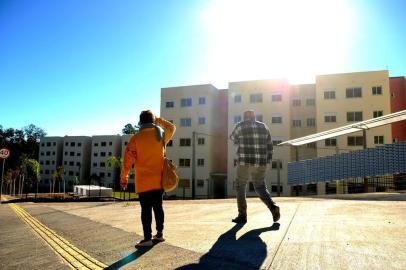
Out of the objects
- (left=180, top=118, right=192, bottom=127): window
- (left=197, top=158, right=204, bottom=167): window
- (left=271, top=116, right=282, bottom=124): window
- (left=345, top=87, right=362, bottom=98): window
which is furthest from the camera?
(left=180, top=118, right=192, bottom=127): window

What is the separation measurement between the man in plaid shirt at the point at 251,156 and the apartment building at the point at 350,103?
42.6 meters

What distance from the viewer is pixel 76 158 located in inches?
3829

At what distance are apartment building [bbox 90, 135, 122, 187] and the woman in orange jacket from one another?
8930cm

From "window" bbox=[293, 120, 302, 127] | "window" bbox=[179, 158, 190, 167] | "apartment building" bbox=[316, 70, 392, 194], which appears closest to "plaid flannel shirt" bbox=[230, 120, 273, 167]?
"apartment building" bbox=[316, 70, 392, 194]

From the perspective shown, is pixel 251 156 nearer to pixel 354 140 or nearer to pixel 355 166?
pixel 355 166

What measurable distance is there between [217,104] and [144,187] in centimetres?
5381

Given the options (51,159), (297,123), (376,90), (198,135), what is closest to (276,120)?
(297,123)

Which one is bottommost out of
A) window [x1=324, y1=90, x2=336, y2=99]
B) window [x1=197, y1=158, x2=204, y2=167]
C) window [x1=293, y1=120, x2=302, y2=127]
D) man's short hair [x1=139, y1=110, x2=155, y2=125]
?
man's short hair [x1=139, y1=110, x2=155, y2=125]

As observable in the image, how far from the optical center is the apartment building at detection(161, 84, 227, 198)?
5453cm

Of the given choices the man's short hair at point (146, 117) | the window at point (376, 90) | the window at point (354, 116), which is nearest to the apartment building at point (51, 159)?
the window at point (354, 116)

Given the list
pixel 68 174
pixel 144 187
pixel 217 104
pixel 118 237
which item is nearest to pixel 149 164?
pixel 144 187

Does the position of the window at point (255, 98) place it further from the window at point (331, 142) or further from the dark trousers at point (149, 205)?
the dark trousers at point (149, 205)

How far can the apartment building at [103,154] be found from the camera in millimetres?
91625

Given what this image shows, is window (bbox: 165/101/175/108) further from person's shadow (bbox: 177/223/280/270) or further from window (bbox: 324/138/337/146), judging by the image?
person's shadow (bbox: 177/223/280/270)
